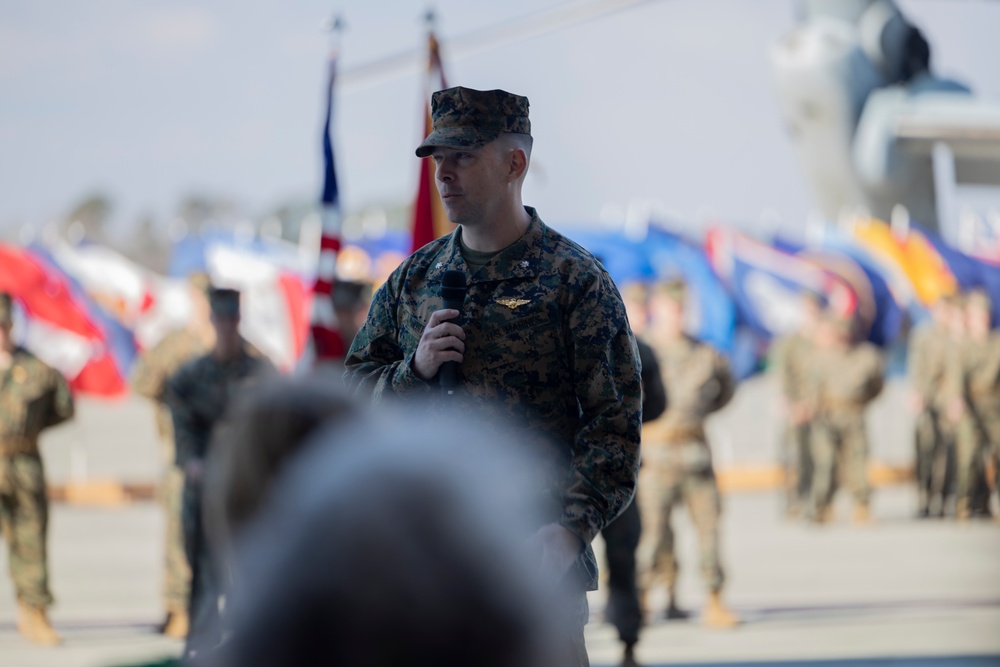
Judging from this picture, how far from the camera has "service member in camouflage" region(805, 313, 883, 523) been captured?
14852 millimetres

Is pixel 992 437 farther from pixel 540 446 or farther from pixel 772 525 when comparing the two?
pixel 540 446

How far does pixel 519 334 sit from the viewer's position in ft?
9.83

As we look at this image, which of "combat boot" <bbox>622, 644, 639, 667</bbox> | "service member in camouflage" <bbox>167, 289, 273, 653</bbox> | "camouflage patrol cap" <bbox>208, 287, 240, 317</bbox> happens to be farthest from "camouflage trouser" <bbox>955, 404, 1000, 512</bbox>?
"camouflage patrol cap" <bbox>208, 287, 240, 317</bbox>

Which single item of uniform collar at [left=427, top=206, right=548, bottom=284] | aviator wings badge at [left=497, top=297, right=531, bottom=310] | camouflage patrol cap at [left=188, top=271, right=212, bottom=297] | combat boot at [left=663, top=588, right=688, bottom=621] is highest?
camouflage patrol cap at [left=188, top=271, right=212, bottom=297]

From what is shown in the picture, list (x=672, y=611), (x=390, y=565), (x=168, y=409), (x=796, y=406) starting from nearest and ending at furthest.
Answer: (x=390, y=565)
(x=672, y=611)
(x=168, y=409)
(x=796, y=406)

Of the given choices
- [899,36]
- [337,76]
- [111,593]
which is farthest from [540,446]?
[899,36]

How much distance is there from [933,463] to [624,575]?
9.13 metres

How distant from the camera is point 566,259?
3057 millimetres

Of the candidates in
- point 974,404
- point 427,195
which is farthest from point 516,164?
point 974,404

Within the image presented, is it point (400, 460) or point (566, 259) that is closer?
point (400, 460)

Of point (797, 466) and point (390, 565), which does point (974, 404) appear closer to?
point (797, 466)

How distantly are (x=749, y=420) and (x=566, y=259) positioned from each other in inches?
806

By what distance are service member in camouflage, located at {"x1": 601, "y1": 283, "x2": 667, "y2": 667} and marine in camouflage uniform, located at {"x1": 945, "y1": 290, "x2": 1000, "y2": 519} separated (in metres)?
8.34

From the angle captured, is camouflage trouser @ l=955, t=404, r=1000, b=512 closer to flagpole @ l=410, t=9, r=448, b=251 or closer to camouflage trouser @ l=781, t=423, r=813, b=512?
camouflage trouser @ l=781, t=423, r=813, b=512
